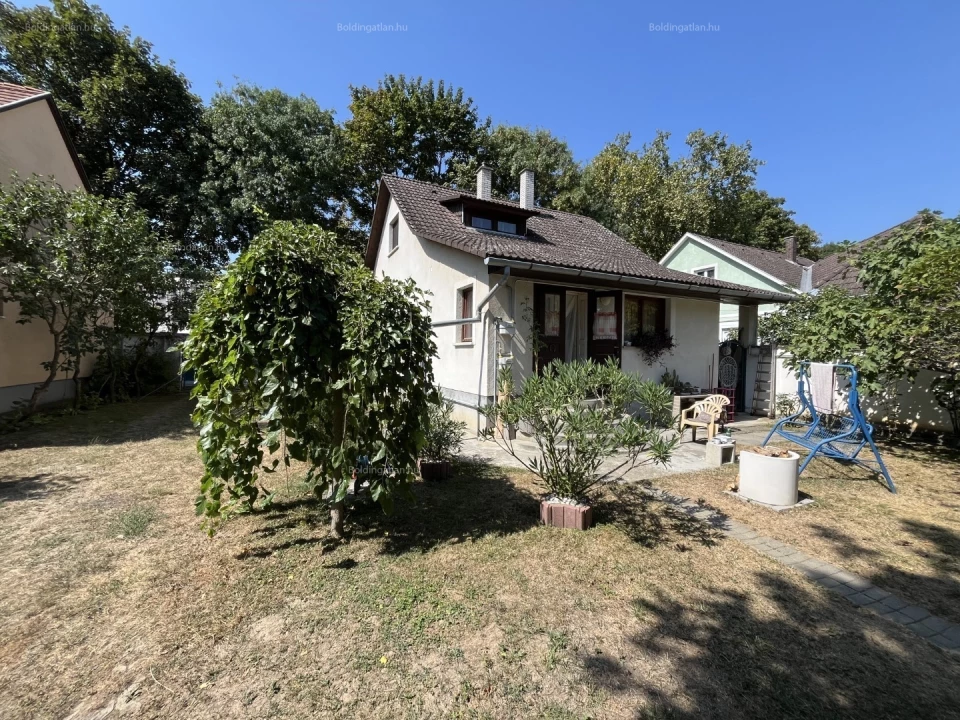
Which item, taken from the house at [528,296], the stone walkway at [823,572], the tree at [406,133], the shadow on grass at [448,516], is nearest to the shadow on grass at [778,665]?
the stone walkway at [823,572]

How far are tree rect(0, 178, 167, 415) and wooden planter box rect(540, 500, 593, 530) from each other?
10011mm

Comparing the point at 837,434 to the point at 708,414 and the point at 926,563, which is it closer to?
the point at 708,414

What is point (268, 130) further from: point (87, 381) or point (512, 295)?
point (512, 295)

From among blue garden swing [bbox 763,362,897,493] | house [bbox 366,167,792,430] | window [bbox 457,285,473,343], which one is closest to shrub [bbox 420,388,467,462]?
house [bbox 366,167,792,430]

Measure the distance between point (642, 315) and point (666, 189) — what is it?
15869 millimetres

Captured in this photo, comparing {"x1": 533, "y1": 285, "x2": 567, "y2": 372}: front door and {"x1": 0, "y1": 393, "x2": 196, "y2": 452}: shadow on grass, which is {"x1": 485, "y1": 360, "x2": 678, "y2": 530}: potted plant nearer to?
{"x1": 533, "y1": 285, "x2": 567, "y2": 372}: front door

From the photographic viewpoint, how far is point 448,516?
431 centimetres

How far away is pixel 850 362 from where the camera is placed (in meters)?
7.02

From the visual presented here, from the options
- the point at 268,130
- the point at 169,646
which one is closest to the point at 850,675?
the point at 169,646

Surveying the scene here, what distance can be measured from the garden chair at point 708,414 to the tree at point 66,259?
12009 millimetres

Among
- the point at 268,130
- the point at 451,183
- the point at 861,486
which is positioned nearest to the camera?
the point at 861,486

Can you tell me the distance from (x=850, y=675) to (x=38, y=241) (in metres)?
12.9

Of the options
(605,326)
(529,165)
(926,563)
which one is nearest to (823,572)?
(926,563)

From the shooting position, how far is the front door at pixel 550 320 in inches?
360
